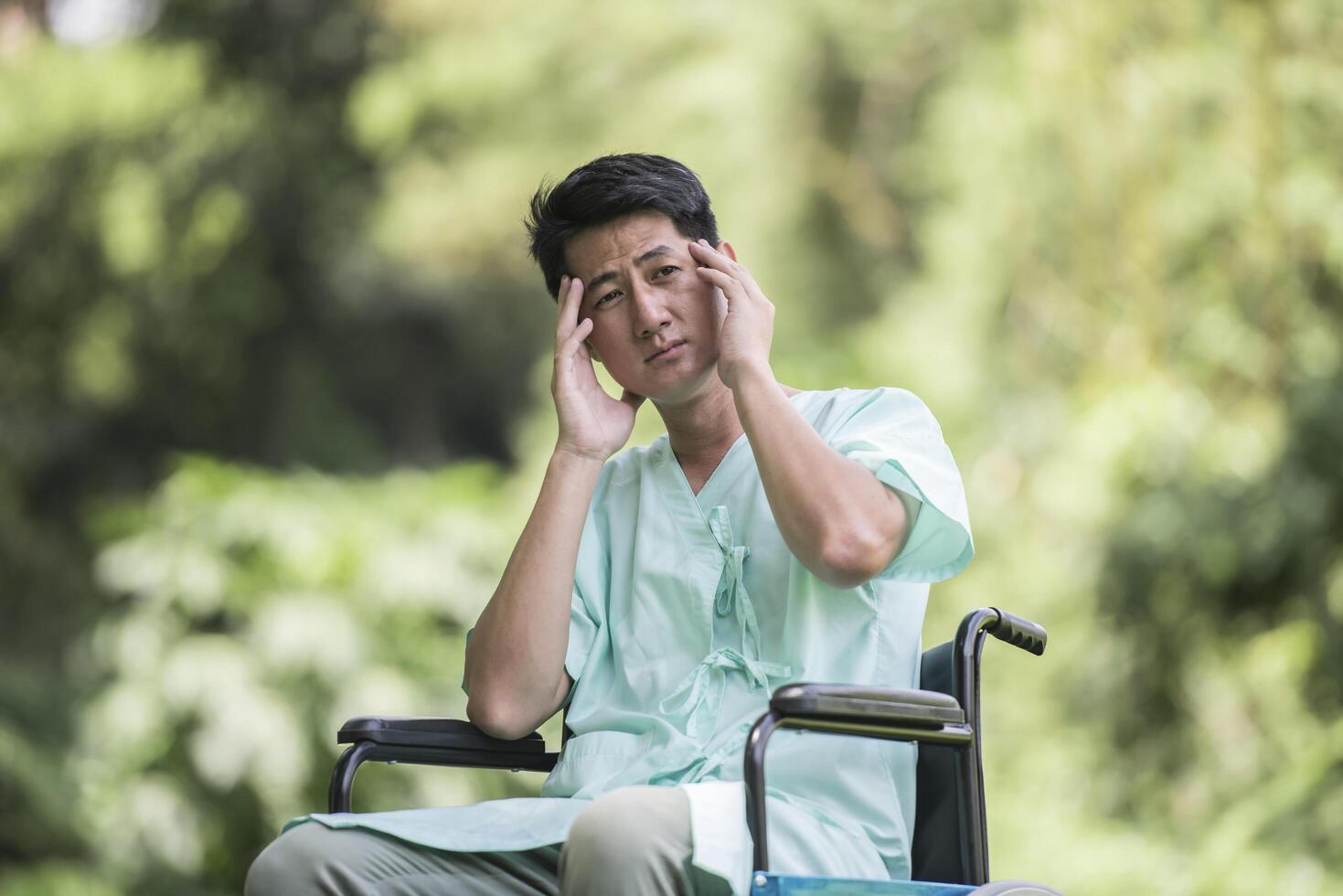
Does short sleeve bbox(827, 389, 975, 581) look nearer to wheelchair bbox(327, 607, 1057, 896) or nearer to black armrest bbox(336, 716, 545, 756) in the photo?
wheelchair bbox(327, 607, 1057, 896)

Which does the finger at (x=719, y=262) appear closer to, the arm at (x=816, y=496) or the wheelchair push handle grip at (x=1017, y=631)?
the arm at (x=816, y=496)

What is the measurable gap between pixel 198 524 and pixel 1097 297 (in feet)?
10.1

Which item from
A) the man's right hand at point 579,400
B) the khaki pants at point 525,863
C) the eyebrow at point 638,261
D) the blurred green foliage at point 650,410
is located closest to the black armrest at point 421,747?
the khaki pants at point 525,863

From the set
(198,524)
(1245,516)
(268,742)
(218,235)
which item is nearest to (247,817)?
(268,742)

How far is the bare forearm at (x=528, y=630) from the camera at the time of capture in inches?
74.1

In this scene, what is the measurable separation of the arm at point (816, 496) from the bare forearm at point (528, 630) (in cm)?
30

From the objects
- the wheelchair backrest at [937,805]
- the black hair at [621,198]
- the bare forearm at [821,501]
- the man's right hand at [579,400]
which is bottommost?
the wheelchair backrest at [937,805]

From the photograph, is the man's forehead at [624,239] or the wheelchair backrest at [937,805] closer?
the wheelchair backrest at [937,805]

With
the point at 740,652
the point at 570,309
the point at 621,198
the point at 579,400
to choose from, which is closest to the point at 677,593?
the point at 740,652

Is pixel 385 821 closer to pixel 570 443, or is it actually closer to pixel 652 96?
pixel 570 443

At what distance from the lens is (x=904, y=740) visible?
1.57 meters

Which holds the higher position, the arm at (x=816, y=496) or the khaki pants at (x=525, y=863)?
the arm at (x=816, y=496)

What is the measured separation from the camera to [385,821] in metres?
1.72

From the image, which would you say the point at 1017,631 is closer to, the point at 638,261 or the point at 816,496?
the point at 816,496
